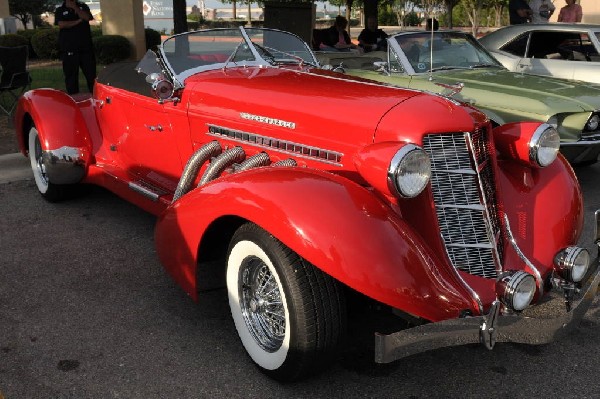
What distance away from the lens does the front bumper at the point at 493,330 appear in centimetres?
240

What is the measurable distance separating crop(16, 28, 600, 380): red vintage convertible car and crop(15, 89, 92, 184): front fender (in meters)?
1.24

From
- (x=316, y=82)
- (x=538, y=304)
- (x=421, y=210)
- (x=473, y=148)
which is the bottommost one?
(x=538, y=304)

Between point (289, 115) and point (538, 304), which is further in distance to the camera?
point (289, 115)

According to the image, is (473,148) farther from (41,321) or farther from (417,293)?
(41,321)

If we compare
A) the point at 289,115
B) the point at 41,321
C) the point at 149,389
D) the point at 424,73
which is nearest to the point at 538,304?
the point at 289,115

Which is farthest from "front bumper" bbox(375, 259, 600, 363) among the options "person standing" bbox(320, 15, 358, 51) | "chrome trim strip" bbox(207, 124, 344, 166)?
"person standing" bbox(320, 15, 358, 51)

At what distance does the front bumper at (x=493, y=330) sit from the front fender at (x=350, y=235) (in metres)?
0.14

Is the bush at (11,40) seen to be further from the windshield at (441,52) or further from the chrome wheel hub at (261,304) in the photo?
the chrome wheel hub at (261,304)

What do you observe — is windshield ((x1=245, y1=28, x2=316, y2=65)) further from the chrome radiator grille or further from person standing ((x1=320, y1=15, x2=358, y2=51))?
person standing ((x1=320, y1=15, x2=358, y2=51))

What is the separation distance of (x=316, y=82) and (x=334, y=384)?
1746 millimetres

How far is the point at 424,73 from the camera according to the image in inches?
266

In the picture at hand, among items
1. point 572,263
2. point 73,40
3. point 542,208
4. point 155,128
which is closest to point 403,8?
point 73,40

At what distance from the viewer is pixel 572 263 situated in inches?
112

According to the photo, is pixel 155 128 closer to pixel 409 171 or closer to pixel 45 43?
pixel 409 171
